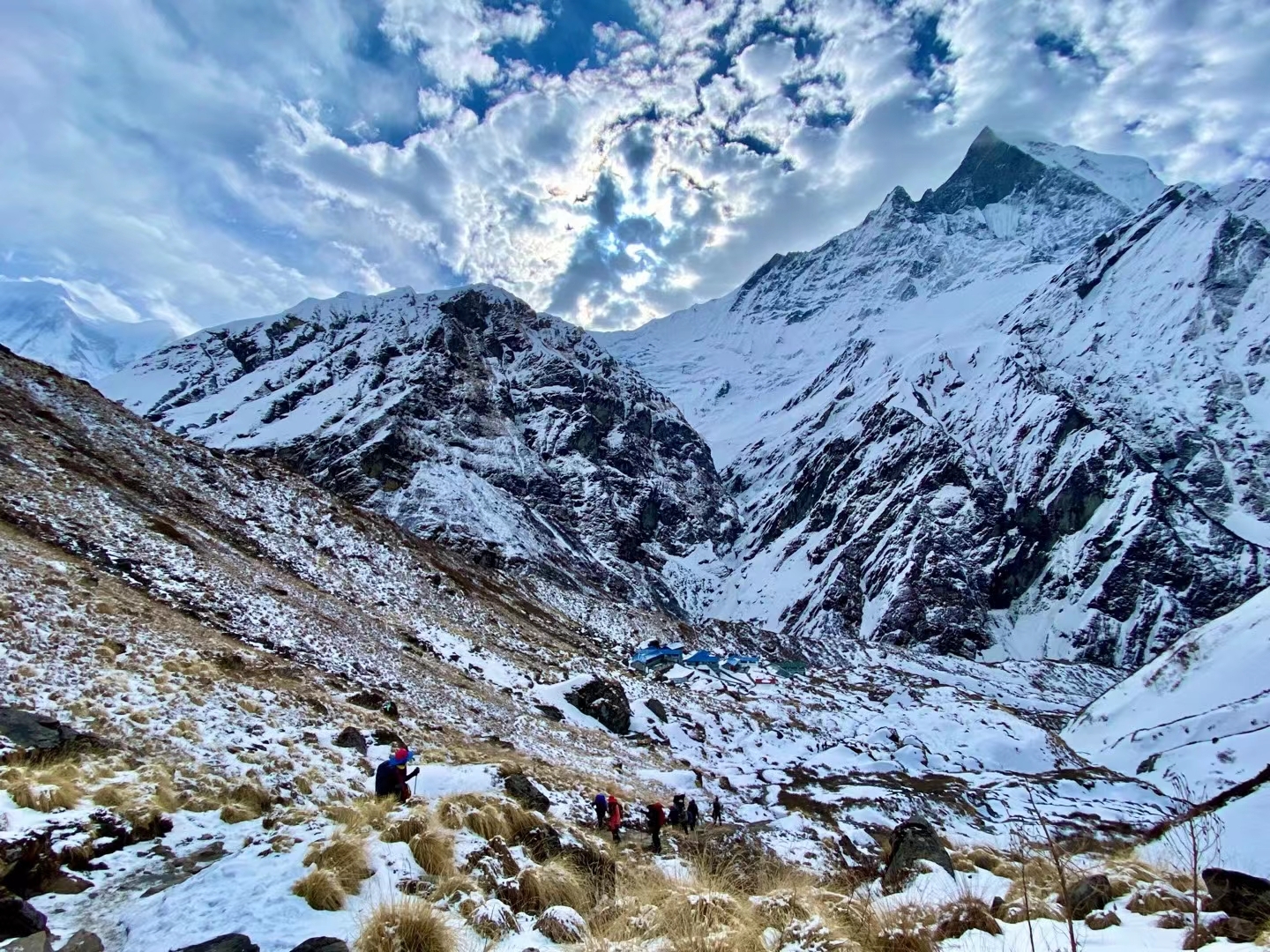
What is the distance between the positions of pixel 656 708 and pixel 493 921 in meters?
30.6

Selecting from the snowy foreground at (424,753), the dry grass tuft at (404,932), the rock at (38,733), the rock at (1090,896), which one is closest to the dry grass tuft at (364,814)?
the snowy foreground at (424,753)

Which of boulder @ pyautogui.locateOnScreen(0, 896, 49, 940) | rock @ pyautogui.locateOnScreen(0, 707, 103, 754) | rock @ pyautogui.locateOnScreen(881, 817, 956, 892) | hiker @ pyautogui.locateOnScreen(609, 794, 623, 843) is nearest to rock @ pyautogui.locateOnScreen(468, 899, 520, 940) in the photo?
boulder @ pyautogui.locateOnScreen(0, 896, 49, 940)

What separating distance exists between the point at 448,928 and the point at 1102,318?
233 metres

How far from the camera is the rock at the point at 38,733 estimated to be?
8.38 m

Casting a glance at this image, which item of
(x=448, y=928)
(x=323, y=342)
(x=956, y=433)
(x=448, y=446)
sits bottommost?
(x=448, y=928)

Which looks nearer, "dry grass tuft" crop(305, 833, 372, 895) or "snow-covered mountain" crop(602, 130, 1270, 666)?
"dry grass tuft" crop(305, 833, 372, 895)

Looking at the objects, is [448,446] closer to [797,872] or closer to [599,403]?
[599,403]

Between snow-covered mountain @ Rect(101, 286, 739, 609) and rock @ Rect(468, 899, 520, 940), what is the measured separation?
7758 cm

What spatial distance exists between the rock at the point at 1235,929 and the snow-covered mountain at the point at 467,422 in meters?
79.4

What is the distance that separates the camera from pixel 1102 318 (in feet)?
614

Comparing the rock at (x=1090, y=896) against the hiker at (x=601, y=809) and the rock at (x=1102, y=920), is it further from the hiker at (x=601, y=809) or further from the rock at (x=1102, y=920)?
the hiker at (x=601, y=809)

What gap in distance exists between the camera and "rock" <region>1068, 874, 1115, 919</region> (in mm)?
5534

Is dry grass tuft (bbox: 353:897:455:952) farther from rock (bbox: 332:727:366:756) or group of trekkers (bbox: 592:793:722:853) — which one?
rock (bbox: 332:727:366:756)

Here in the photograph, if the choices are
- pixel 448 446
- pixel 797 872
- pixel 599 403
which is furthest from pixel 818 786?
pixel 599 403
